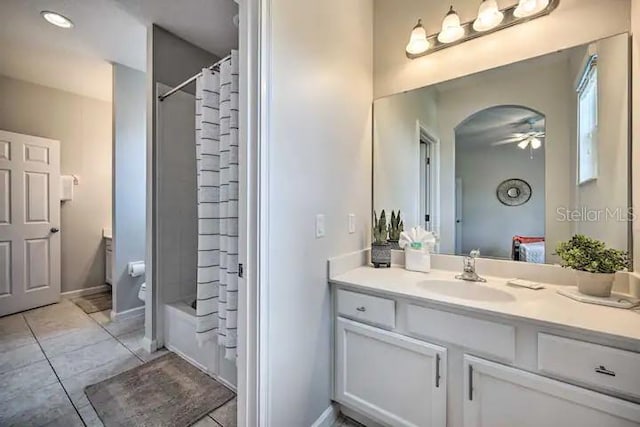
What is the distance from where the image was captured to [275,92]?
46.7 inches

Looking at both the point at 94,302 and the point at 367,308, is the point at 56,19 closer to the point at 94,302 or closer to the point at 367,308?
the point at 94,302

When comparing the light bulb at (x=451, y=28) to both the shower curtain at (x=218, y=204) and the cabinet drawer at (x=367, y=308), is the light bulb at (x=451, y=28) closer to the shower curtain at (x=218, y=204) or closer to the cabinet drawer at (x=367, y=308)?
the shower curtain at (x=218, y=204)

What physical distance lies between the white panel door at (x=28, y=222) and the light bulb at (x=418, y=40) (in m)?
3.92

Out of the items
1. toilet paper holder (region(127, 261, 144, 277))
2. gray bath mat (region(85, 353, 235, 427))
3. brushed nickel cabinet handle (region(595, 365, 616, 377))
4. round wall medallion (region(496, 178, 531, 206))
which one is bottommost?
gray bath mat (region(85, 353, 235, 427))

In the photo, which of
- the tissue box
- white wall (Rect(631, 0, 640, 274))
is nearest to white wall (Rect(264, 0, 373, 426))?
the tissue box

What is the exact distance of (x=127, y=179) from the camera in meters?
2.93

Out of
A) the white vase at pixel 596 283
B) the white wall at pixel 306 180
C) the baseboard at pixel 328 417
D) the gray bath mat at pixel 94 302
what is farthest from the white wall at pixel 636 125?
the gray bath mat at pixel 94 302

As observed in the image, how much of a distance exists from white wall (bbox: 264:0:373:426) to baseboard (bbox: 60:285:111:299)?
3.71 metres

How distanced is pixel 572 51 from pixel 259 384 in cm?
208

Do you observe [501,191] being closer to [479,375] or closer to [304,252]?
[479,375]

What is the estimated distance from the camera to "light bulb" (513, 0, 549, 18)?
1377mm

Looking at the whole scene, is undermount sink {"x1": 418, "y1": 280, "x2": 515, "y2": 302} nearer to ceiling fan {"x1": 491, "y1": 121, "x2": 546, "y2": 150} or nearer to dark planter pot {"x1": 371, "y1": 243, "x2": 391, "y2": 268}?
dark planter pot {"x1": 371, "y1": 243, "x2": 391, "y2": 268}

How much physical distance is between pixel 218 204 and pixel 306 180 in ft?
2.28

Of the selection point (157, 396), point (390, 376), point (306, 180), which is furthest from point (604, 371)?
point (157, 396)
